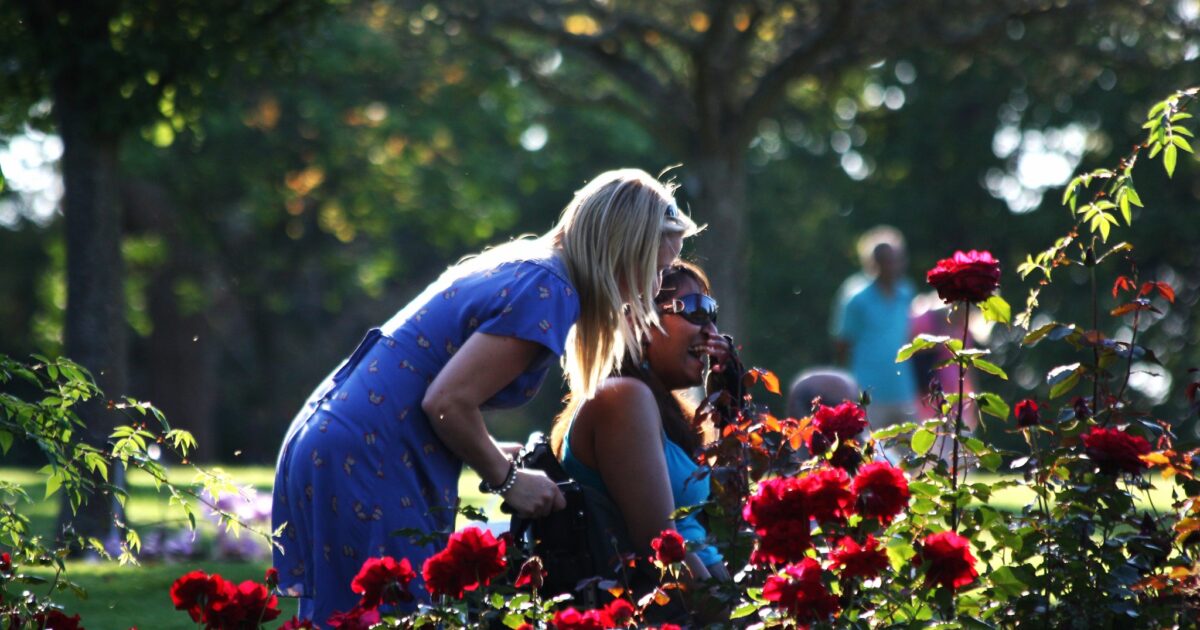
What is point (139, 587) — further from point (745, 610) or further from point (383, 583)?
point (745, 610)

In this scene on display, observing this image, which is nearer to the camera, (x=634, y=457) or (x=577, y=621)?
(x=577, y=621)

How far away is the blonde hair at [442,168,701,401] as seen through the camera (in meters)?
3.43

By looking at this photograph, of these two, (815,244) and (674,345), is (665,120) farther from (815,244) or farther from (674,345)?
(815,244)

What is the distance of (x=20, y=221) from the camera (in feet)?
87.6

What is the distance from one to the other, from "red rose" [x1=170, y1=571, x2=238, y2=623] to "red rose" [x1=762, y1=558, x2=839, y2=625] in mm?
940

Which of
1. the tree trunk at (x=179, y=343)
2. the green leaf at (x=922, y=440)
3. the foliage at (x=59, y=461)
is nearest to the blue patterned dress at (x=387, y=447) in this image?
the foliage at (x=59, y=461)

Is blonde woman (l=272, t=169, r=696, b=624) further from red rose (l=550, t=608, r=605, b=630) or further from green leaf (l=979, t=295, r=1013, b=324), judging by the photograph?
red rose (l=550, t=608, r=605, b=630)

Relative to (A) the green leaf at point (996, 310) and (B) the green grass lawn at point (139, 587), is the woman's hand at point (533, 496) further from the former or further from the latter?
(A) the green leaf at point (996, 310)

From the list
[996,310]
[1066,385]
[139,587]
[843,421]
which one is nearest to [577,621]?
[843,421]

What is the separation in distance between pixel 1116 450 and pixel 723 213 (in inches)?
386

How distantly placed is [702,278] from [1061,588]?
141cm

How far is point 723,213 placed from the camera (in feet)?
41.1

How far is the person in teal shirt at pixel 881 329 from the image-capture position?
990cm

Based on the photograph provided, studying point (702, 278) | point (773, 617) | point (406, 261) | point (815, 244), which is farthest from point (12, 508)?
point (406, 261)
